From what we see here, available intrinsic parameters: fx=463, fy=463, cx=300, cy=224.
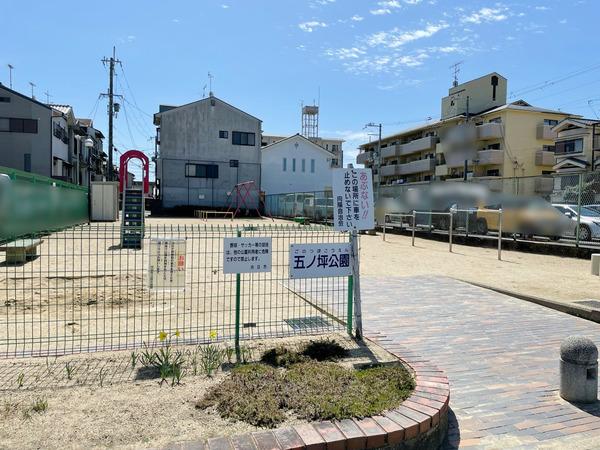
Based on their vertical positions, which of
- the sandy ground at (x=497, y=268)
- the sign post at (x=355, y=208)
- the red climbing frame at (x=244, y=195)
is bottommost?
the sandy ground at (x=497, y=268)

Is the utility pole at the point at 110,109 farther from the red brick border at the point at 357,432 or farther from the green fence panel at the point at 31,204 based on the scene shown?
the red brick border at the point at 357,432

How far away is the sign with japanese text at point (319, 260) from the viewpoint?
14.6ft

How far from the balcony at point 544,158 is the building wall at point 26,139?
134ft

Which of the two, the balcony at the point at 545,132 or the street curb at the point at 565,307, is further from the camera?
the balcony at the point at 545,132

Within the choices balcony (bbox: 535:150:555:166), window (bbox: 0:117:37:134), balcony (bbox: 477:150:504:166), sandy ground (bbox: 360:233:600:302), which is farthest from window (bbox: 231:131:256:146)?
sandy ground (bbox: 360:233:600:302)

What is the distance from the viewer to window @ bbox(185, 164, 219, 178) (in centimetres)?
4084

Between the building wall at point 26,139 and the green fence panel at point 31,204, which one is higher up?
the building wall at point 26,139

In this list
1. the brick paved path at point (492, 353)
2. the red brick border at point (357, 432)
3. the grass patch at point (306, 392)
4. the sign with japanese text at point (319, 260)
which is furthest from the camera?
the sign with japanese text at point (319, 260)

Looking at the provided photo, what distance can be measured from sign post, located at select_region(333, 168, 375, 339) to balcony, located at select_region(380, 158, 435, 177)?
46.0 metres

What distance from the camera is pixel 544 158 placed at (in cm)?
4012

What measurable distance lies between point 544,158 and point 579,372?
41.6 meters

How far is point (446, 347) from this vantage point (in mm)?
4945

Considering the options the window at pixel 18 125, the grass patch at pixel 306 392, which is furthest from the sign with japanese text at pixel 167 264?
the window at pixel 18 125

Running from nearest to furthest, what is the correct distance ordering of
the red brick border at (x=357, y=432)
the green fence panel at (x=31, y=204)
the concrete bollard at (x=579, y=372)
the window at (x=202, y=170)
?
the red brick border at (x=357, y=432) → the concrete bollard at (x=579, y=372) → the green fence panel at (x=31, y=204) → the window at (x=202, y=170)
